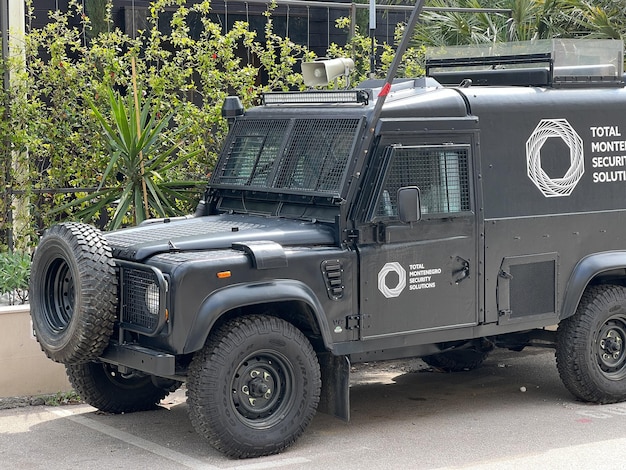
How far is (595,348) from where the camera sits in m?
8.57

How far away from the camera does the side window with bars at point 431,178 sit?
7.61 meters

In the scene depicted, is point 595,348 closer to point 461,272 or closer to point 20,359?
point 461,272

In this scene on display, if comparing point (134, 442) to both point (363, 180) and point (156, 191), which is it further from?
point (156, 191)

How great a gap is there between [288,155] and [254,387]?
1885mm

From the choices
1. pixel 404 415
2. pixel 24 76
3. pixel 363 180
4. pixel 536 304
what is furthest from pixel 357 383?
pixel 24 76

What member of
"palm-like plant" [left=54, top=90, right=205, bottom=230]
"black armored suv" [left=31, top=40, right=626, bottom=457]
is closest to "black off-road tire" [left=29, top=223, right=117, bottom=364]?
"black armored suv" [left=31, top=40, right=626, bottom=457]

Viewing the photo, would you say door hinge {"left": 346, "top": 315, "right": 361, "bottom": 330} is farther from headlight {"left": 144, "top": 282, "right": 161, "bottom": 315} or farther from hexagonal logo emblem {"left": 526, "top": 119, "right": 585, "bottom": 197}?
hexagonal logo emblem {"left": 526, "top": 119, "right": 585, "bottom": 197}

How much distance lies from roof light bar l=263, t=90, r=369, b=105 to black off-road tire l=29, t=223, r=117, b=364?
1997 millimetres

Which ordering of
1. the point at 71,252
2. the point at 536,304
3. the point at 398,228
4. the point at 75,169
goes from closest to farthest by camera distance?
1. the point at 71,252
2. the point at 398,228
3. the point at 536,304
4. the point at 75,169

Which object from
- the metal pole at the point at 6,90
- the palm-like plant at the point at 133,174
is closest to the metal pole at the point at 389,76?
the palm-like plant at the point at 133,174

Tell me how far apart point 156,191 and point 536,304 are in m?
3.65

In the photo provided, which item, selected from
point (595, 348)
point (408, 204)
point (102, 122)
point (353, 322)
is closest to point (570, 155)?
point (595, 348)

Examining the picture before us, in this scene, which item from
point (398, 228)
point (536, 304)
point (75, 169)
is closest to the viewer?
point (398, 228)

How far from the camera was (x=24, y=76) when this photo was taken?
393 inches
